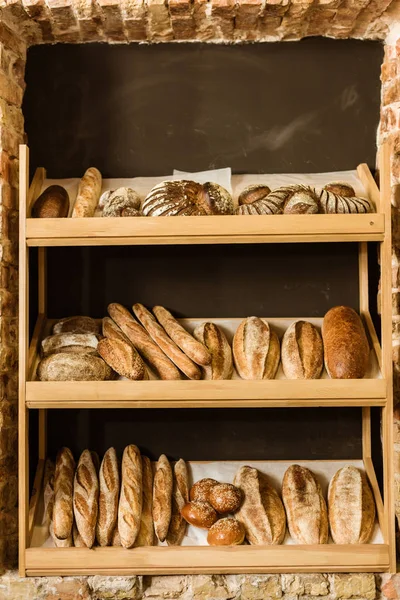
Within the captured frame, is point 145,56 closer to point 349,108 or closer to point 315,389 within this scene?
point 349,108

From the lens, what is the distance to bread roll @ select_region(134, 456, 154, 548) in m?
1.87

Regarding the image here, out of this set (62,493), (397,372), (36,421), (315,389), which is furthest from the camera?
(36,421)

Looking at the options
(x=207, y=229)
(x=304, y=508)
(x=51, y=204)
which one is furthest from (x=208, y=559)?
(x=51, y=204)

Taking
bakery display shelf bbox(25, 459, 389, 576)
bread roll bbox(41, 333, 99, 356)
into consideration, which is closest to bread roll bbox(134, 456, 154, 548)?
bakery display shelf bbox(25, 459, 389, 576)

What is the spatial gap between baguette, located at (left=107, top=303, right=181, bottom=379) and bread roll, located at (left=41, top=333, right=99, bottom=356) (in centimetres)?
11

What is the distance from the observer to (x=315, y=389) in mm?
1797

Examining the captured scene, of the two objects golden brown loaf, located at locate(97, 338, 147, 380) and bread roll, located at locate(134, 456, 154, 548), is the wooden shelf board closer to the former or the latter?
golden brown loaf, located at locate(97, 338, 147, 380)

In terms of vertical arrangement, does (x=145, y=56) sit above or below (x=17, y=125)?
above

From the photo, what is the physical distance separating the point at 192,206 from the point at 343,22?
2.97ft

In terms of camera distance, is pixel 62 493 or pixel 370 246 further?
pixel 370 246

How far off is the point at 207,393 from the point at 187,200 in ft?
2.03

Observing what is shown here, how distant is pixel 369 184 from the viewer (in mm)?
2027

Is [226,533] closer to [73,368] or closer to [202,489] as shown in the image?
[202,489]

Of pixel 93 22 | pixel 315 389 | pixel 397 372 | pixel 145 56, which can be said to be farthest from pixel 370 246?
pixel 93 22
